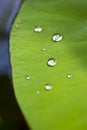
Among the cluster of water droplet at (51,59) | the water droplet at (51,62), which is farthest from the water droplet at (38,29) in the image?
the water droplet at (51,62)

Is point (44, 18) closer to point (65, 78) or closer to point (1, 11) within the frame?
point (65, 78)

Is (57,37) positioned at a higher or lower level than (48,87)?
higher

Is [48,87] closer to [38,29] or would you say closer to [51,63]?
[51,63]

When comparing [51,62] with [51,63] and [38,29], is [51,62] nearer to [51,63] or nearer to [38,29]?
[51,63]

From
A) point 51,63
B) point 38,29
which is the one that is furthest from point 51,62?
point 38,29

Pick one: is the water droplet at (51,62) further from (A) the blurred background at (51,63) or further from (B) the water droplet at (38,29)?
(B) the water droplet at (38,29)

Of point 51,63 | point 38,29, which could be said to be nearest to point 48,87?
point 51,63

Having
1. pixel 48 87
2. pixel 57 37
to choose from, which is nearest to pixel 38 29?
pixel 57 37

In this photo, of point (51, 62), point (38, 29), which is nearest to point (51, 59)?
point (51, 62)

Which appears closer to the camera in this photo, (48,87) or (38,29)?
(48,87)

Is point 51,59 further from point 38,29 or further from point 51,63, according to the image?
point 38,29

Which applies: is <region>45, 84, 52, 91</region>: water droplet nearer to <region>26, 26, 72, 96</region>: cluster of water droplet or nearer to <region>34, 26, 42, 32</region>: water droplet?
<region>26, 26, 72, 96</region>: cluster of water droplet
